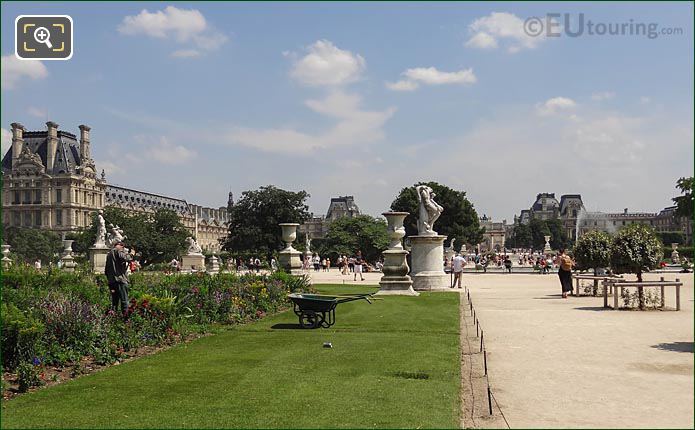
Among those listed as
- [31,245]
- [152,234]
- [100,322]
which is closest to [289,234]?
[100,322]

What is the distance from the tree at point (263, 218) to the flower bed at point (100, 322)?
58759 millimetres

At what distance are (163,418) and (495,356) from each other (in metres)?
5.77

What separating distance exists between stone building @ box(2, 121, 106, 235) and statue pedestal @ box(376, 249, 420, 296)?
4306 inches

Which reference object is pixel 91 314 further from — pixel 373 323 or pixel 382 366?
pixel 373 323

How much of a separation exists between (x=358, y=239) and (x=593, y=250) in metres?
51.7

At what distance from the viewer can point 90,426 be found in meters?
7.07

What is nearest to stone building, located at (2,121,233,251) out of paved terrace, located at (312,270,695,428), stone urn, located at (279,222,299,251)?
stone urn, located at (279,222,299,251)

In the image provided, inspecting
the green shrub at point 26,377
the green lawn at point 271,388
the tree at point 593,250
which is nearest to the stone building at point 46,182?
the tree at point 593,250

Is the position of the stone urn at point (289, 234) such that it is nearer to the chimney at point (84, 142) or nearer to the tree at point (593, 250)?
the tree at point (593, 250)

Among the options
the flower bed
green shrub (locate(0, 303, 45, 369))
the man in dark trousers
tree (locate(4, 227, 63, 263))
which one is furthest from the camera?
tree (locate(4, 227, 63, 263))

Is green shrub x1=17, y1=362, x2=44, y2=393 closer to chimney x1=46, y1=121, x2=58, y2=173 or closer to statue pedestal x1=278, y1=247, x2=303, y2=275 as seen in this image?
statue pedestal x1=278, y1=247, x2=303, y2=275

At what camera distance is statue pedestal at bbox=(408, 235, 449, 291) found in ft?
86.2

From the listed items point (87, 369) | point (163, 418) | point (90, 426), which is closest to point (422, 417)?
point (163, 418)

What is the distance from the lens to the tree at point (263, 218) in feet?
258
